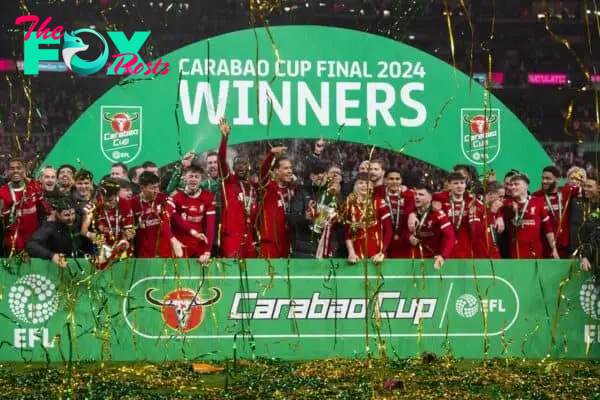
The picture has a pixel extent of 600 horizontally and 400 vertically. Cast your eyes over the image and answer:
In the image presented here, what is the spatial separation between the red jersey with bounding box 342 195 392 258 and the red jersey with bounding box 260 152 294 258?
74 centimetres

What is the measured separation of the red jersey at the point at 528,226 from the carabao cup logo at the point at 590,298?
112 cm

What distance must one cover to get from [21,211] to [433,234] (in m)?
3.44

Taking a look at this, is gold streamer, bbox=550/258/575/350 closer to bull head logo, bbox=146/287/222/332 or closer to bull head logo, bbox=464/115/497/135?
bull head logo, bbox=146/287/222/332

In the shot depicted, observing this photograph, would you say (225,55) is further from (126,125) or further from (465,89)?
(465,89)

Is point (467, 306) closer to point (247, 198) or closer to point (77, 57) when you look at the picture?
point (247, 198)

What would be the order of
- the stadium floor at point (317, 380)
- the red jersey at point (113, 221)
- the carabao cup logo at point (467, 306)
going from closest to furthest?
the stadium floor at point (317, 380)
the carabao cup logo at point (467, 306)
the red jersey at point (113, 221)

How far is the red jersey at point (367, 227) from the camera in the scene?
7488 mm

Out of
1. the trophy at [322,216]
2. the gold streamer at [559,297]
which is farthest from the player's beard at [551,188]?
the trophy at [322,216]

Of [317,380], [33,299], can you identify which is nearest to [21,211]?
[33,299]

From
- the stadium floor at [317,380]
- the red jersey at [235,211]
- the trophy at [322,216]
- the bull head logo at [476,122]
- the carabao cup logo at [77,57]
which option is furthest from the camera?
the bull head logo at [476,122]

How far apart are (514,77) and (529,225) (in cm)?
482

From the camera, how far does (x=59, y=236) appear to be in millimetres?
7156

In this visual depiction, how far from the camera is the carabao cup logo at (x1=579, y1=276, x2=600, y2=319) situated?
725 cm

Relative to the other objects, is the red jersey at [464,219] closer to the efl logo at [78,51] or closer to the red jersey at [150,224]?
the red jersey at [150,224]
